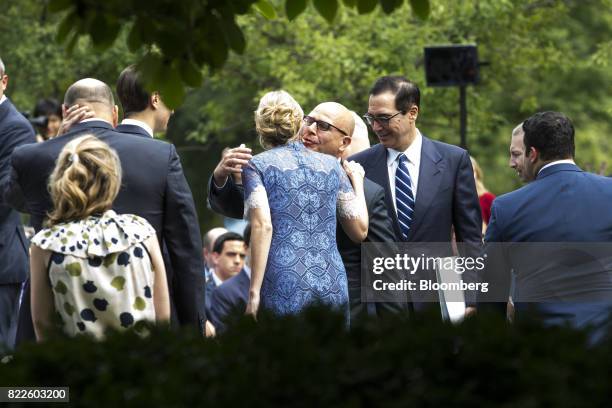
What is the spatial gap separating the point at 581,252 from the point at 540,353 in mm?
3258

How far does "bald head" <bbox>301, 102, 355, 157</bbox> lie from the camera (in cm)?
718

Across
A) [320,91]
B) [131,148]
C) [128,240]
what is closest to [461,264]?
[131,148]

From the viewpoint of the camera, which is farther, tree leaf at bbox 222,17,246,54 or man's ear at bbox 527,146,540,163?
man's ear at bbox 527,146,540,163

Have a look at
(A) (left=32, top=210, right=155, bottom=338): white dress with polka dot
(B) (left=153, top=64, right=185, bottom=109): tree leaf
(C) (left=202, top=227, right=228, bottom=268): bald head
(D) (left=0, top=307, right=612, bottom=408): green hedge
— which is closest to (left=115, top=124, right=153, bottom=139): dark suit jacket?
(A) (left=32, top=210, right=155, bottom=338): white dress with polka dot

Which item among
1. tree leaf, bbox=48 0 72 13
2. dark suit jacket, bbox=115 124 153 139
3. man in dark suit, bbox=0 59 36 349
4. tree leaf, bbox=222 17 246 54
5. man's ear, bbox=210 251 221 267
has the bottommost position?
man's ear, bbox=210 251 221 267

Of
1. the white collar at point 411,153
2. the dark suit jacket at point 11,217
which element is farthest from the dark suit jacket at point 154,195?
the white collar at point 411,153

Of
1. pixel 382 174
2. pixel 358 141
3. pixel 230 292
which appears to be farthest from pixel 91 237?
pixel 230 292

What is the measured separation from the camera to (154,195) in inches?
243

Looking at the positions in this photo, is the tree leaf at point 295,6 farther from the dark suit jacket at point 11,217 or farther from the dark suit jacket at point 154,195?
the dark suit jacket at point 11,217

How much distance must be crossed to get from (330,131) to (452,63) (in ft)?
21.1

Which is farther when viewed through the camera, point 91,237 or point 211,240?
point 211,240

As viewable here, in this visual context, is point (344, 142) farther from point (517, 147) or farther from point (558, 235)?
point (558, 235)

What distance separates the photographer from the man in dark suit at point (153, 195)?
20.2 ft

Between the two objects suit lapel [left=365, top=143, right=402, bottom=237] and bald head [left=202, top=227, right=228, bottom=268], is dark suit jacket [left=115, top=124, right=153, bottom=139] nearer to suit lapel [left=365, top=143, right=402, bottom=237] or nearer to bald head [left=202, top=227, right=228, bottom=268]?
suit lapel [left=365, top=143, right=402, bottom=237]
